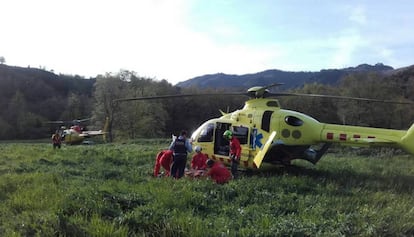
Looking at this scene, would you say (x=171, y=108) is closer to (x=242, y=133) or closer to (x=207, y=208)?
(x=242, y=133)

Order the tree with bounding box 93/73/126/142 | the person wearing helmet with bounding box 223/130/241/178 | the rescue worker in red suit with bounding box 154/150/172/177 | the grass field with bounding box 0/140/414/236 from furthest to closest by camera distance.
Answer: the tree with bounding box 93/73/126/142, the person wearing helmet with bounding box 223/130/241/178, the rescue worker in red suit with bounding box 154/150/172/177, the grass field with bounding box 0/140/414/236

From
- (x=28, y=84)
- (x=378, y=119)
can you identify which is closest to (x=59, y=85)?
(x=28, y=84)

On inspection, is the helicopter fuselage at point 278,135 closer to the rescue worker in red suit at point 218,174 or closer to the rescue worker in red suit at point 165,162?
the rescue worker in red suit at point 218,174

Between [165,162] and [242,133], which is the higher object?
[242,133]

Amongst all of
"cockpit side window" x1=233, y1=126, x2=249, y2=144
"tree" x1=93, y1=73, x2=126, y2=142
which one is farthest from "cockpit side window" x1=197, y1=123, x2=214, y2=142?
"tree" x1=93, y1=73, x2=126, y2=142

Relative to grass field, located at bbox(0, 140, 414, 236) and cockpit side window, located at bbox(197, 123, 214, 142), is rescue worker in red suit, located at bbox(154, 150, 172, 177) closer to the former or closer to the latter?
cockpit side window, located at bbox(197, 123, 214, 142)

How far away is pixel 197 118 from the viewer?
2936 inches

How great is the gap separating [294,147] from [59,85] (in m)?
128

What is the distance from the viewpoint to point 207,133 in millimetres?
15312

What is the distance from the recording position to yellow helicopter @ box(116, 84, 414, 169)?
12.8 m

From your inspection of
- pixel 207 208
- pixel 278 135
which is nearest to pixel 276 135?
pixel 278 135

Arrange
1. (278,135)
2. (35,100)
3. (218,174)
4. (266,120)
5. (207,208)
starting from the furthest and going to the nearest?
(35,100)
(266,120)
(278,135)
(218,174)
(207,208)

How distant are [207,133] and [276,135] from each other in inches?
108

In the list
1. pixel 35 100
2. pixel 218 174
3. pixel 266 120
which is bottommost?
pixel 35 100
